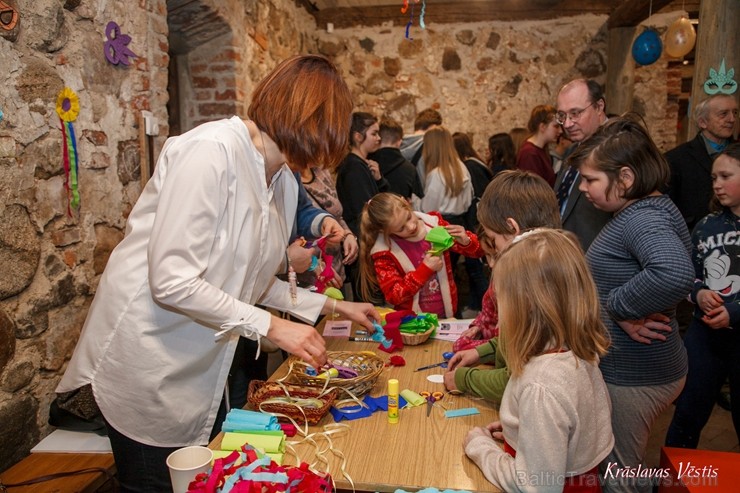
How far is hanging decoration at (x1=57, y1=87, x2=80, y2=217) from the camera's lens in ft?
7.25

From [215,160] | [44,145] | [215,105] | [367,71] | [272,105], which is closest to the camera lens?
[215,160]

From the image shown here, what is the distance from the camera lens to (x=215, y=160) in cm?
142

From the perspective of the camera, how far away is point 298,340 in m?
1.45

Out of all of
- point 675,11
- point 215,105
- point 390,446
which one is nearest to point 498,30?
point 675,11

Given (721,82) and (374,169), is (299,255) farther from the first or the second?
(721,82)

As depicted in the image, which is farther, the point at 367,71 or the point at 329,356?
the point at 367,71

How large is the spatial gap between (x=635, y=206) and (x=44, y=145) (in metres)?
2.14

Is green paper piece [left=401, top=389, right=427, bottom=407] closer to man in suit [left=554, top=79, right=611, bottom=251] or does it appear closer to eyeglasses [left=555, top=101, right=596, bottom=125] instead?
man in suit [left=554, top=79, right=611, bottom=251]

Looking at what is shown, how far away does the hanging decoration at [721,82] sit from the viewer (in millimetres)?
3705

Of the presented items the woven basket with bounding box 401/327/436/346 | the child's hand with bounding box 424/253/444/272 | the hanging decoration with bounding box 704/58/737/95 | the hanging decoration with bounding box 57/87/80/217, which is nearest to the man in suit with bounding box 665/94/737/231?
the hanging decoration with bounding box 704/58/737/95

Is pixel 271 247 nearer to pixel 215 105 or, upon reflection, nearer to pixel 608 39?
pixel 215 105

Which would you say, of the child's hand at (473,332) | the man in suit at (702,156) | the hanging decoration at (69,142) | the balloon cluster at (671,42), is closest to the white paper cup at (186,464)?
the child's hand at (473,332)

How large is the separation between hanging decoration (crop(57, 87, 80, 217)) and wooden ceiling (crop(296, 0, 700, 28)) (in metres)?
4.13

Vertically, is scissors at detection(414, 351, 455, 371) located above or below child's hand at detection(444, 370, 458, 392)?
below
